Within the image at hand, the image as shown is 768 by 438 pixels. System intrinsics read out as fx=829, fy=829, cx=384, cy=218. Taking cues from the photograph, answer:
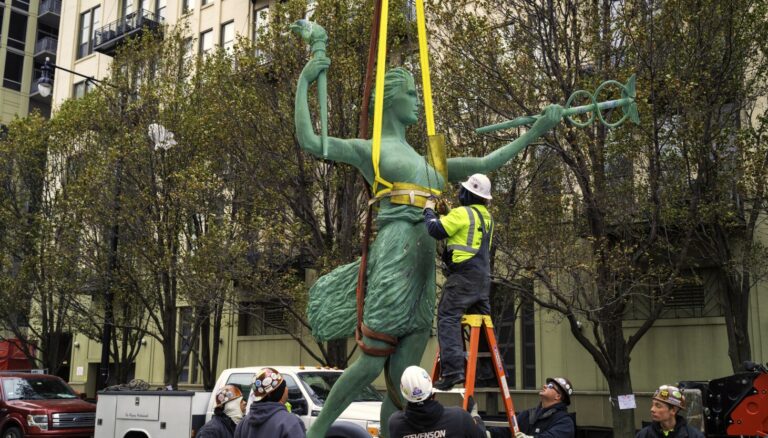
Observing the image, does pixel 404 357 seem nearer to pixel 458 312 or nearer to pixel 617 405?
pixel 458 312

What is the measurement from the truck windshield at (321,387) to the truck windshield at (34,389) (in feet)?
30.8

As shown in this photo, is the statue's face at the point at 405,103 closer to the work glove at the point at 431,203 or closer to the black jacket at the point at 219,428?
the work glove at the point at 431,203

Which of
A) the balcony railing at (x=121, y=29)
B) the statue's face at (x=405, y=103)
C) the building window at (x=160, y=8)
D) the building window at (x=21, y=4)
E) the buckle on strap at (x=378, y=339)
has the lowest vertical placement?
the buckle on strap at (x=378, y=339)

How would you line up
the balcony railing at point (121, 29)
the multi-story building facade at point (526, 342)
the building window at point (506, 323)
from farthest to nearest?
the balcony railing at point (121, 29)
the building window at point (506, 323)
the multi-story building facade at point (526, 342)

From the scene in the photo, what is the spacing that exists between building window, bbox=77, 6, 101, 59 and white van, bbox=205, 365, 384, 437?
31.1 metres

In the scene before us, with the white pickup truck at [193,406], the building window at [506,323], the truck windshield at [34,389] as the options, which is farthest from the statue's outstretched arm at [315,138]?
the truck windshield at [34,389]

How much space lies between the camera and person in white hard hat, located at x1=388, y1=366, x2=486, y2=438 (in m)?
3.84

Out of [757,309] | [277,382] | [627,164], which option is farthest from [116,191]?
[277,382]

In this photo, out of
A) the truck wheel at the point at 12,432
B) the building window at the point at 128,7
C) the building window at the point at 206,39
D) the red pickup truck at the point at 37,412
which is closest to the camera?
the red pickup truck at the point at 37,412

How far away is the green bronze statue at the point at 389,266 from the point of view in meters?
5.05

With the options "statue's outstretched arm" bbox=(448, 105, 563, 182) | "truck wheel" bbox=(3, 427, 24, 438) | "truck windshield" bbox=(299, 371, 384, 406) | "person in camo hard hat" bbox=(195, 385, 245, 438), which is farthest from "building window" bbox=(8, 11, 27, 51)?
"statue's outstretched arm" bbox=(448, 105, 563, 182)

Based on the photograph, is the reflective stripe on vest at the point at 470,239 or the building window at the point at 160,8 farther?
the building window at the point at 160,8

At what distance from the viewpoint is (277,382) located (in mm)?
5277

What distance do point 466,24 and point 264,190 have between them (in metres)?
5.54
